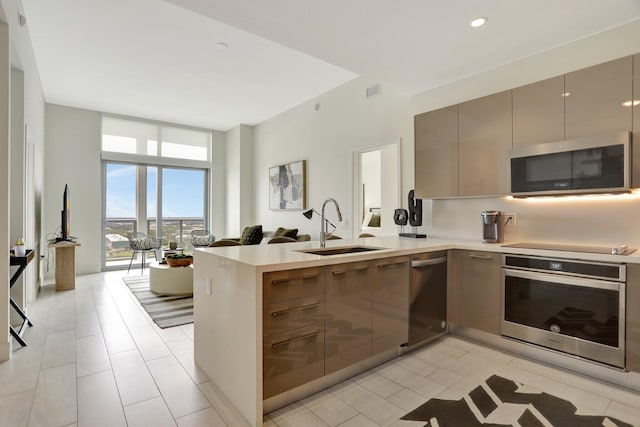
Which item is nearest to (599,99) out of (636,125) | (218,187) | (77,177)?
(636,125)

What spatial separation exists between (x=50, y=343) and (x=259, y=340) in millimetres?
2475

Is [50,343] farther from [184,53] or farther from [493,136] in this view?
[493,136]

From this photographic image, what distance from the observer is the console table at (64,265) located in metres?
5.01

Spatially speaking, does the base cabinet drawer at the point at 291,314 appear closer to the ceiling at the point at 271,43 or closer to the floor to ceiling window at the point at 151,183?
the ceiling at the point at 271,43

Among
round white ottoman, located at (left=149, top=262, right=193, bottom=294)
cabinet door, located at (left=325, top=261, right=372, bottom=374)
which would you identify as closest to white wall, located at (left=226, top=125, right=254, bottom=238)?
round white ottoman, located at (left=149, top=262, right=193, bottom=294)

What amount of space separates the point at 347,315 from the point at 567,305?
1.64 m

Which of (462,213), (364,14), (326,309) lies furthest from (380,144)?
(326,309)

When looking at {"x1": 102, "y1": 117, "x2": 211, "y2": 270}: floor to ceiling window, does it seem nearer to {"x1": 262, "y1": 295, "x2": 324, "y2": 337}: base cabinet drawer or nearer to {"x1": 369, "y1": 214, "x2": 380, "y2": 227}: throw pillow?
{"x1": 369, "y1": 214, "x2": 380, "y2": 227}: throw pillow

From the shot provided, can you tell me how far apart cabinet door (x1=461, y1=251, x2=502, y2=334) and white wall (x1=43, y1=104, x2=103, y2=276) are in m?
6.77

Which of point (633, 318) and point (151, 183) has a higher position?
point (151, 183)

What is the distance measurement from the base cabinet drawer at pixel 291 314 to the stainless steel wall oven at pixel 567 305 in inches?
66.9

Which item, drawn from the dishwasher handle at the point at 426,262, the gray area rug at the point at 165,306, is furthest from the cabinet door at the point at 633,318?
the gray area rug at the point at 165,306

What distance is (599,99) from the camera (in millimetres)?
2449

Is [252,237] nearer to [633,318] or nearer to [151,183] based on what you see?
[151,183]
